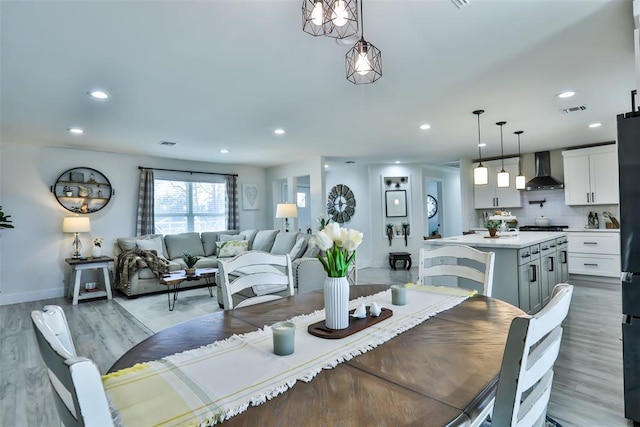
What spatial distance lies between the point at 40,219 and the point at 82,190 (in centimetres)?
73

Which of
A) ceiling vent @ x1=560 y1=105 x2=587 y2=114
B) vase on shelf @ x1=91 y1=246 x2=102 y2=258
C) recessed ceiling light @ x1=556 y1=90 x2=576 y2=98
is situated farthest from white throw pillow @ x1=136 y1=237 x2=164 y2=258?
ceiling vent @ x1=560 y1=105 x2=587 y2=114

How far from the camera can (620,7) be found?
199cm

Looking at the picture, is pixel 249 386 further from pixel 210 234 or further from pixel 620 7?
pixel 210 234

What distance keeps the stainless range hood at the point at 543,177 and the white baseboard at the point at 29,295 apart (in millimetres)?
8601

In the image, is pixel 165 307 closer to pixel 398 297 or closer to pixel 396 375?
pixel 398 297

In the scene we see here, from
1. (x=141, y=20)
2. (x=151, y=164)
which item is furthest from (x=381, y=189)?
(x=141, y=20)

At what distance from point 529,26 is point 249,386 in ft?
8.68

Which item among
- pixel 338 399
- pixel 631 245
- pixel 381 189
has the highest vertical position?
pixel 381 189

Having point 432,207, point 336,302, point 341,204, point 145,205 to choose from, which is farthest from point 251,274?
point 432,207

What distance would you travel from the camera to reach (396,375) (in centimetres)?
91

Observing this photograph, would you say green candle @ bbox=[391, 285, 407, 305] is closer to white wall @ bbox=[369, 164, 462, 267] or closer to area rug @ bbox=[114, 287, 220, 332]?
area rug @ bbox=[114, 287, 220, 332]

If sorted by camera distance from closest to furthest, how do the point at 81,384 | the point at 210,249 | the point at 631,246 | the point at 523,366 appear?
the point at 81,384, the point at 523,366, the point at 631,246, the point at 210,249

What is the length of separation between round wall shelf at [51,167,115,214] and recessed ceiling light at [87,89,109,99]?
3.02 meters

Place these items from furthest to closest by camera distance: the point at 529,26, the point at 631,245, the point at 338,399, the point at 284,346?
1. the point at 529,26
2. the point at 631,245
3. the point at 284,346
4. the point at 338,399
